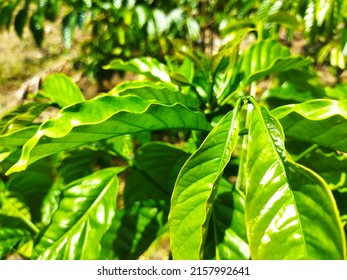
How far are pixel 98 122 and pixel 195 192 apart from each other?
19 cm

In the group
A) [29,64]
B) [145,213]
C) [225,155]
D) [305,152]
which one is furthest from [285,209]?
[29,64]

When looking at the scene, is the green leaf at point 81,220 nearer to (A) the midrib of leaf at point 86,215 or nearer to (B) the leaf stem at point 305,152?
(A) the midrib of leaf at point 86,215

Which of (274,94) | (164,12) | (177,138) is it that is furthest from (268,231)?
(177,138)

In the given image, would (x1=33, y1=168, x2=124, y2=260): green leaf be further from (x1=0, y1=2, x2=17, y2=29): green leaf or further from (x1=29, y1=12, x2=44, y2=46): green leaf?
(x1=0, y1=2, x2=17, y2=29): green leaf

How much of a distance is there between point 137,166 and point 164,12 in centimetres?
94

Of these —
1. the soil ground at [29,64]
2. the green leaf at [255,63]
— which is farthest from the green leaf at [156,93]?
the soil ground at [29,64]

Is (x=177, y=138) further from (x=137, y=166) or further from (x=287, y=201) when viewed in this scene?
(x=287, y=201)

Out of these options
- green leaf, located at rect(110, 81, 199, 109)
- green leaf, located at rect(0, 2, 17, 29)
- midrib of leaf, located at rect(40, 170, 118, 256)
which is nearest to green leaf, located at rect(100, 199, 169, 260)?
midrib of leaf, located at rect(40, 170, 118, 256)

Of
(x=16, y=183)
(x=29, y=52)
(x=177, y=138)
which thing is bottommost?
(x=16, y=183)

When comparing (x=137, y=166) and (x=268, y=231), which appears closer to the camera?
(x=268, y=231)

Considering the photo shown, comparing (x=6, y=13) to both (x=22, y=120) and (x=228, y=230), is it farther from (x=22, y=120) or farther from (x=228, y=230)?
(x=228, y=230)
